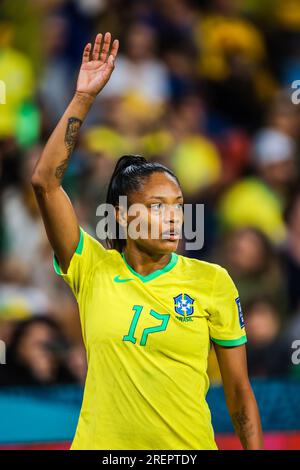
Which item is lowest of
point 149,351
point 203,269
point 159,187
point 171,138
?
point 149,351

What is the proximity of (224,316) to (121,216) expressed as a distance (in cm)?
49

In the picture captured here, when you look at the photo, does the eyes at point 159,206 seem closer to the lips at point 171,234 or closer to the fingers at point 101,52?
the lips at point 171,234

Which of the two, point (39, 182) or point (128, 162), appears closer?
point (39, 182)

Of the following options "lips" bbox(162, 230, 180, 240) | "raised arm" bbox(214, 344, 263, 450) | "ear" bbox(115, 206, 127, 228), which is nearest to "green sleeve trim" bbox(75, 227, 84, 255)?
"ear" bbox(115, 206, 127, 228)

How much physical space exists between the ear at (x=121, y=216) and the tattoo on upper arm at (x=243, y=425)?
0.74 m

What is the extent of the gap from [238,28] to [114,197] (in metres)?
4.60

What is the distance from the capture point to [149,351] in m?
2.90

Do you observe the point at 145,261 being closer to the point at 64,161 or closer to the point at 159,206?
the point at 159,206

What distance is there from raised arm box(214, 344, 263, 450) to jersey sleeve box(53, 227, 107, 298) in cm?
49

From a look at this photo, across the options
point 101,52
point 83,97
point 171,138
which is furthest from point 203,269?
point 171,138

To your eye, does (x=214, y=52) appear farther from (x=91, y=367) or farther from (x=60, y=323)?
(x=91, y=367)

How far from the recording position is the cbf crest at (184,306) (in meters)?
2.94

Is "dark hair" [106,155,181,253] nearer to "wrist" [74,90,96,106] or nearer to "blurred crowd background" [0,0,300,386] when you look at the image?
"wrist" [74,90,96,106]

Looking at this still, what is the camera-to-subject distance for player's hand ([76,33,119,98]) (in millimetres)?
2939
